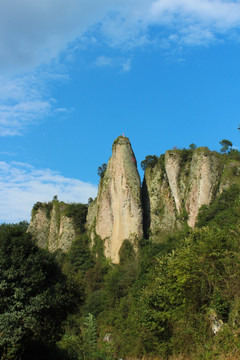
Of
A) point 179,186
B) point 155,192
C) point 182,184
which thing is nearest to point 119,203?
point 155,192

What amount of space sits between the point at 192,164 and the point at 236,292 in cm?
3558

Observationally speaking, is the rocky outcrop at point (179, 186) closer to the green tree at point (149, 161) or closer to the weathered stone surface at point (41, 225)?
the green tree at point (149, 161)

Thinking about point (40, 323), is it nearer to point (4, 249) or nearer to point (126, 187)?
point (4, 249)

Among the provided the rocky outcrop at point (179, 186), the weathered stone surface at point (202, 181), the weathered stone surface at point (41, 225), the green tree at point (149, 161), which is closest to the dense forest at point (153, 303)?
the weathered stone surface at point (202, 181)

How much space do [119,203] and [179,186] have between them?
8.06m

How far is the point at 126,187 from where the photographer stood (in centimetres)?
5250

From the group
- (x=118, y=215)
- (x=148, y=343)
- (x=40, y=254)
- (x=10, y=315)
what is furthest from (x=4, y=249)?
(x=118, y=215)

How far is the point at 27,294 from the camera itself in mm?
16875

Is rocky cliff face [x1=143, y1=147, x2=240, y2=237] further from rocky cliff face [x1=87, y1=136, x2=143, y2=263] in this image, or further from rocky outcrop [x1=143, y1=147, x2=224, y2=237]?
rocky cliff face [x1=87, y1=136, x2=143, y2=263]

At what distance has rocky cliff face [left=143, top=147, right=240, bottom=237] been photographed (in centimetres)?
4938

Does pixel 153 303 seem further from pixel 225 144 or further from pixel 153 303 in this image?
pixel 225 144

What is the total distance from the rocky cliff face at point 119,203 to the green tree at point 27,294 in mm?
32363

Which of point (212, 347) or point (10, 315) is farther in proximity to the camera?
point (10, 315)

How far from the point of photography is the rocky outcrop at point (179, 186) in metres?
49.4
